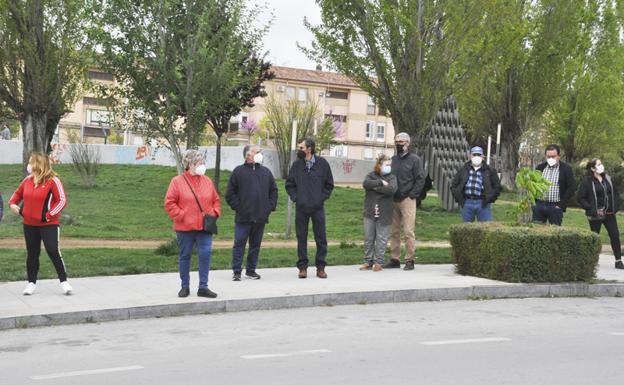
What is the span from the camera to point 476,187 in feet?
46.8

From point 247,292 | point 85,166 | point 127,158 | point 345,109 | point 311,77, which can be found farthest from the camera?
point 345,109

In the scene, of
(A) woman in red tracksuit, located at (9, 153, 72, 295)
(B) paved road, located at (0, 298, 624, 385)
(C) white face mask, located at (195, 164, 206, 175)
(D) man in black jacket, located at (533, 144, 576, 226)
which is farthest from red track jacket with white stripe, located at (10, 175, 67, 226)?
(D) man in black jacket, located at (533, 144, 576, 226)

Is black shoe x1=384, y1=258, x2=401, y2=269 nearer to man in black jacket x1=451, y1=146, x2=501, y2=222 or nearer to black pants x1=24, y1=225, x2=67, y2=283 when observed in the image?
man in black jacket x1=451, y1=146, x2=501, y2=222

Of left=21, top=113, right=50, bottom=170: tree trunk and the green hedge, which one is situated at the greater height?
left=21, top=113, right=50, bottom=170: tree trunk

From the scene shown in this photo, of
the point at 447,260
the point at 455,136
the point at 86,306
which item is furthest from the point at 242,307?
the point at 455,136

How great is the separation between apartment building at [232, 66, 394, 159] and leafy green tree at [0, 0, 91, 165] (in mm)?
61879

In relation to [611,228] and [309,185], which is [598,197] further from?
[309,185]

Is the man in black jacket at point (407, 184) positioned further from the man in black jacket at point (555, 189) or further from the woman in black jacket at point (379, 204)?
the man in black jacket at point (555, 189)

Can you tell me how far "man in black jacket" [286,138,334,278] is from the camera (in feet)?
40.8

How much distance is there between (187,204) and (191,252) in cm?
57

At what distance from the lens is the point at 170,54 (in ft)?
48.5

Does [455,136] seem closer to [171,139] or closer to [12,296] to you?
[171,139]

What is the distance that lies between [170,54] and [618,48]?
97.8ft

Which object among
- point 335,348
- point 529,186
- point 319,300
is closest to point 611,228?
point 529,186
